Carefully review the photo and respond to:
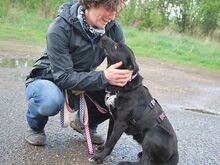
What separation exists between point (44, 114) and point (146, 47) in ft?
45.1

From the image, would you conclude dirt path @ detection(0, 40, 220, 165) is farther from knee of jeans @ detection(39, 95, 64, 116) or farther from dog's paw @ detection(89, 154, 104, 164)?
knee of jeans @ detection(39, 95, 64, 116)

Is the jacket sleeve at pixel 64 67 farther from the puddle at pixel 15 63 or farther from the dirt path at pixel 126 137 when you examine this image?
the puddle at pixel 15 63

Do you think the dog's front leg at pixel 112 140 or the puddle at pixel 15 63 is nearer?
the dog's front leg at pixel 112 140

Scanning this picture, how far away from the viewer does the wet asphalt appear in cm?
395

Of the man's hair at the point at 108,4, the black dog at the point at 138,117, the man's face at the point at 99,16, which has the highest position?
the man's hair at the point at 108,4

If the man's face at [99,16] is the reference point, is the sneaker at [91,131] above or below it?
below

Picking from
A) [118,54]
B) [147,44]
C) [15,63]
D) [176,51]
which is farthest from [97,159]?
[147,44]

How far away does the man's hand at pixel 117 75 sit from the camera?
367cm

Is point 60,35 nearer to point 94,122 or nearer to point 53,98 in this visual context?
point 53,98

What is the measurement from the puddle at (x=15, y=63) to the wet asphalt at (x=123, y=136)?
275 mm

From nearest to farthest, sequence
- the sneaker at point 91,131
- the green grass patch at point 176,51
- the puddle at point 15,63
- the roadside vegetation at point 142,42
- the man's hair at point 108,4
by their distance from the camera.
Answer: the man's hair at point 108,4 → the sneaker at point 91,131 → the puddle at point 15,63 → the roadside vegetation at point 142,42 → the green grass patch at point 176,51

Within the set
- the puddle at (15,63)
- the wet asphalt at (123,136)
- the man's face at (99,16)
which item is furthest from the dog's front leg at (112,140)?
the puddle at (15,63)

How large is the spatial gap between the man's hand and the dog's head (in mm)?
52

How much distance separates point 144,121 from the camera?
12.4ft
